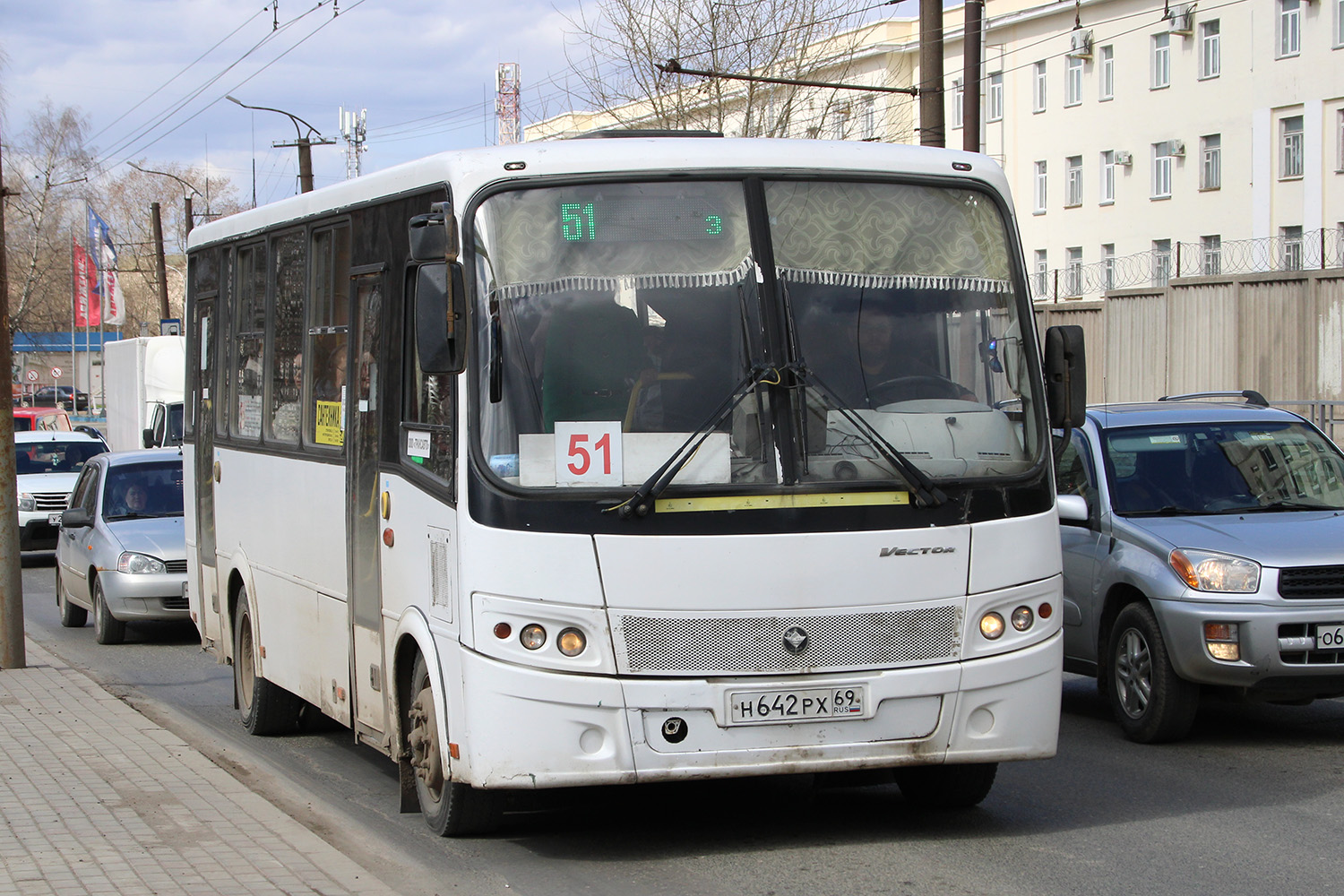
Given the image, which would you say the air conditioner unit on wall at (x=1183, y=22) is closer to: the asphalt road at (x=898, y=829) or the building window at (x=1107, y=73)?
the building window at (x=1107, y=73)

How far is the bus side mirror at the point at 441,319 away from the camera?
630cm

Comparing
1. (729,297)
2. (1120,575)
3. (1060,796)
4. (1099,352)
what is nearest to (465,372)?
(729,297)

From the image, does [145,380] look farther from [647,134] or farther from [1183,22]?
[1183,22]

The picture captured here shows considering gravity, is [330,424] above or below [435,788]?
above

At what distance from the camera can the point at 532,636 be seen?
6148mm

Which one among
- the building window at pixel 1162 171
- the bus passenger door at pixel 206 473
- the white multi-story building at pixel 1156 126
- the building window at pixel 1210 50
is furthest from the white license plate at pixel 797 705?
the building window at pixel 1162 171

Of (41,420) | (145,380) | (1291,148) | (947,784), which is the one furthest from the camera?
(1291,148)

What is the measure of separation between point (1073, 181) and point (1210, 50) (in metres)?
7.73

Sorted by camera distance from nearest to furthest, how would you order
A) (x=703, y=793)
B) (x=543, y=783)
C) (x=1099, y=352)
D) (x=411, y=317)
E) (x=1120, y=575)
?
1. (x=543, y=783)
2. (x=411, y=317)
3. (x=703, y=793)
4. (x=1120, y=575)
5. (x=1099, y=352)

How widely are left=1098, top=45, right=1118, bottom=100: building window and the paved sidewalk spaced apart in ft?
165

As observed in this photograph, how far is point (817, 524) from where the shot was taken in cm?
626

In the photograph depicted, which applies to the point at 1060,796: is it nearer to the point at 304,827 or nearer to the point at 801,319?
the point at 801,319

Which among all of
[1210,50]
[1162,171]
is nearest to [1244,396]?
[1210,50]

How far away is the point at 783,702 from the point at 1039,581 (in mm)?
1185
